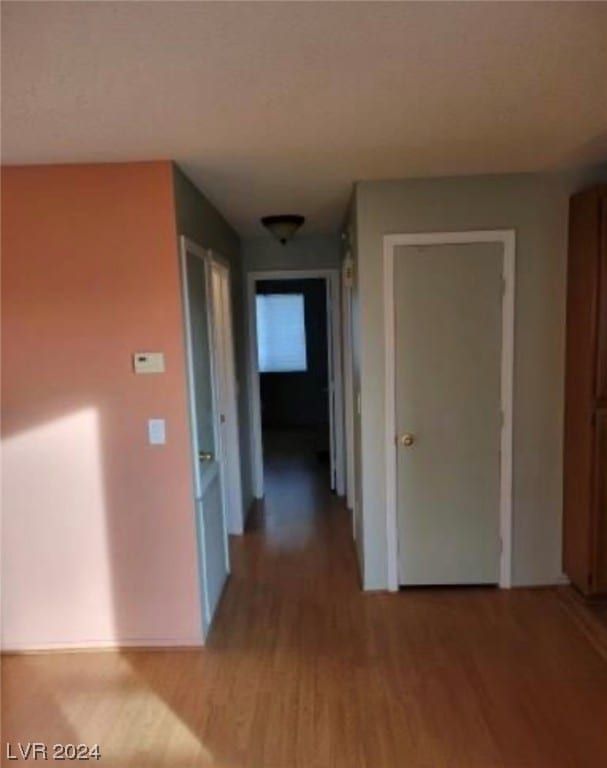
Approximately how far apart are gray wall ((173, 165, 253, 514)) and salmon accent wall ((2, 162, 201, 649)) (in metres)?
0.20

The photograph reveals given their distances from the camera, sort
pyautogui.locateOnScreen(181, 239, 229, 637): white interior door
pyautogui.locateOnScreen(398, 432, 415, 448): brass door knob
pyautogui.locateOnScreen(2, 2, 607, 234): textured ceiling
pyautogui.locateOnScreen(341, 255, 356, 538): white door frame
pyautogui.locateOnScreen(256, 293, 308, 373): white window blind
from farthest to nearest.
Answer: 1. pyautogui.locateOnScreen(256, 293, 308, 373): white window blind
2. pyautogui.locateOnScreen(341, 255, 356, 538): white door frame
3. pyautogui.locateOnScreen(398, 432, 415, 448): brass door knob
4. pyautogui.locateOnScreen(181, 239, 229, 637): white interior door
5. pyautogui.locateOnScreen(2, 2, 607, 234): textured ceiling

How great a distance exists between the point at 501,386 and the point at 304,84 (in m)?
1.99

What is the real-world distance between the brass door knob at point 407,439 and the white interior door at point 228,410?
1.41 metres

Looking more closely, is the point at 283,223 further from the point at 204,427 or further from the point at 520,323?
the point at 520,323

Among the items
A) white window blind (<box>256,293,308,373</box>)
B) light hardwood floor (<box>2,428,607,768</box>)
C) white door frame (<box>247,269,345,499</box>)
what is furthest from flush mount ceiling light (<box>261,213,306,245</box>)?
white window blind (<box>256,293,308,373</box>)

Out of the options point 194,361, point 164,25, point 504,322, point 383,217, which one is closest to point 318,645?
point 194,361

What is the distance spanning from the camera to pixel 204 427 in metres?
3.07

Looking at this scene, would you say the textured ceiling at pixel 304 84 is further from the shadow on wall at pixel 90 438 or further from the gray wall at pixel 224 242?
the shadow on wall at pixel 90 438

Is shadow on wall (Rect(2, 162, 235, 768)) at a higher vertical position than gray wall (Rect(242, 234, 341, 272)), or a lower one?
lower

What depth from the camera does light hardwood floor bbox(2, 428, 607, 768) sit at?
80.0 inches

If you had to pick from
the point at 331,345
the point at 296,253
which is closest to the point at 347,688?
the point at 331,345

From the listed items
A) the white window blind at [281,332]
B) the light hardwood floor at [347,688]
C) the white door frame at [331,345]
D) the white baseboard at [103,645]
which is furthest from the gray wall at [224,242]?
the white window blind at [281,332]

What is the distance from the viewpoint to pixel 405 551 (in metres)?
3.17

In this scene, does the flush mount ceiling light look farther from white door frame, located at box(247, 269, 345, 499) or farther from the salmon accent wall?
the salmon accent wall
